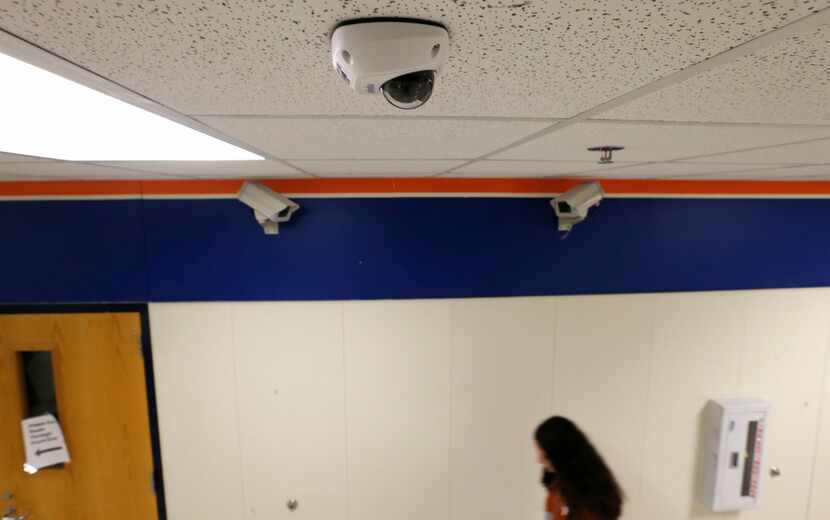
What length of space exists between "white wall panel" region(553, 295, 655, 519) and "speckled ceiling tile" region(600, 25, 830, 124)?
5.79ft

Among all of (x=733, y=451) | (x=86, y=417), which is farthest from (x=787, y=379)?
(x=86, y=417)

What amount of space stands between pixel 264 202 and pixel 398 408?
1547 mm

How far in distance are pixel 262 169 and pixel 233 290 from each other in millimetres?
893

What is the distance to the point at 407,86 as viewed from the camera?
0.50 meters

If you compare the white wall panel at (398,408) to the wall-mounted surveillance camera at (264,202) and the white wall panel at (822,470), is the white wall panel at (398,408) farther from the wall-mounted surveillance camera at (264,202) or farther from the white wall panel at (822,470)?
the white wall panel at (822,470)

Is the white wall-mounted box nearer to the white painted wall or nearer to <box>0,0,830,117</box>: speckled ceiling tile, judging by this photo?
the white painted wall

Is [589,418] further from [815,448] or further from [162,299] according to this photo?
[162,299]

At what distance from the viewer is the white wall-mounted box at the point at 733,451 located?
101 inches

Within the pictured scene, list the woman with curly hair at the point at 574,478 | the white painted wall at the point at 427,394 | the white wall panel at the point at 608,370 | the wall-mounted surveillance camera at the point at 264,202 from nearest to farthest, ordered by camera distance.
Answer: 1. the woman with curly hair at the point at 574,478
2. the wall-mounted surveillance camera at the point at 264,202
3. the white painted wall at the point at 427,394
4. the white wall panel at the point at 608,370

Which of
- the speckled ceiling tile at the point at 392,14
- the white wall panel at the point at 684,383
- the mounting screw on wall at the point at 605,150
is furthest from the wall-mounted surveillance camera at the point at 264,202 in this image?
the white wall panel at the point at 684,383

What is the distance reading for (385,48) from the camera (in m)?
0.42

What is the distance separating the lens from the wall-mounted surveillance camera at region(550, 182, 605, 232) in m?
2.19

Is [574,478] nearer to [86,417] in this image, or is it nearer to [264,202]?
[264,202]

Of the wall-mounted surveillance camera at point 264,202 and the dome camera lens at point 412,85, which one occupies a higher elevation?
the dome camera lens at point 412,85
